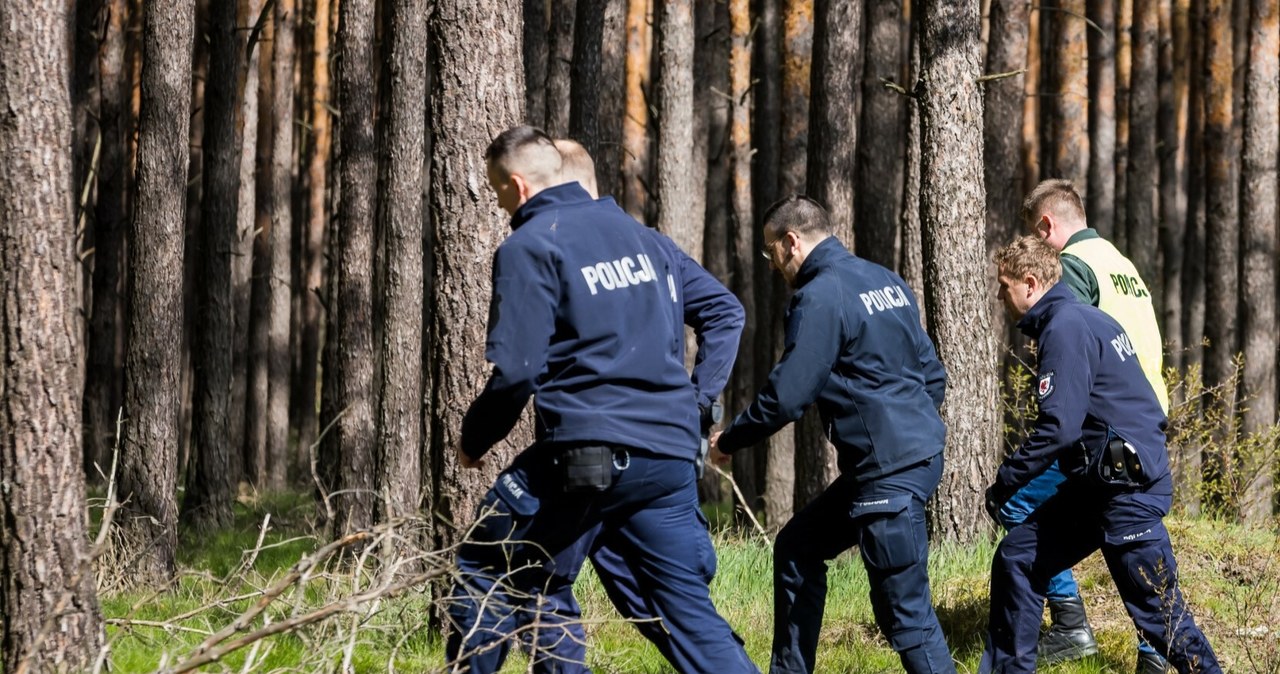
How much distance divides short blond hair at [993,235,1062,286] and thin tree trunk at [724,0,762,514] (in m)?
9.31

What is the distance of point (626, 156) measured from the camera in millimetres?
16875

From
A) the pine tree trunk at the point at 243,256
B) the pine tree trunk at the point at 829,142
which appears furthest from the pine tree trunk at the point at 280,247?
Result: the pine tree trunk at the point at 829,142

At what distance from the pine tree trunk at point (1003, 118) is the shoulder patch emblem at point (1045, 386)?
611 centimetres

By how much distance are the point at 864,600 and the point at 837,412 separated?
243 centimetres

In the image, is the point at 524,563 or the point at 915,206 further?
the point at 915,206

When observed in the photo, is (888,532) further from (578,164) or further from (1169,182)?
(1169,182)

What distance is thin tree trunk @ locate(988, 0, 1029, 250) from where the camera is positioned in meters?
11.2

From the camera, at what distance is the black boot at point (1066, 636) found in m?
6.16

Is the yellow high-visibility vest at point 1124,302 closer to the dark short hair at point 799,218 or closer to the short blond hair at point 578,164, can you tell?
the dark short hair at point 799,218

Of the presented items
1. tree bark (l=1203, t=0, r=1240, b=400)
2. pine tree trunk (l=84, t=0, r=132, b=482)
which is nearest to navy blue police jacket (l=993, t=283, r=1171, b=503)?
tree bark (l=1203, t=0, r=1240, b=400)

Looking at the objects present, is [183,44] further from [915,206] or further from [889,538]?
[889,538]

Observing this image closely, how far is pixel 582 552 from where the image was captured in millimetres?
4426

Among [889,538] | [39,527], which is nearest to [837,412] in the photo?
[889,538]

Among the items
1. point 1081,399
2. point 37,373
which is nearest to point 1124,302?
point 1081,399
